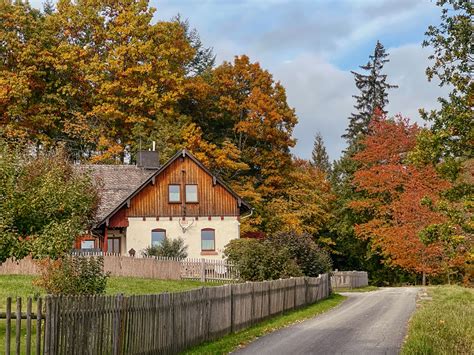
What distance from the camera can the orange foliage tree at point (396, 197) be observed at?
56.3m

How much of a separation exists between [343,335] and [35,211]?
875 cm

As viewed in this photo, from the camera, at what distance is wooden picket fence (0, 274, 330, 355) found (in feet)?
36.4

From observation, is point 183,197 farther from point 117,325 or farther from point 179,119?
point 117,325

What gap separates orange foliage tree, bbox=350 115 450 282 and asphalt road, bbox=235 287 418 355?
27070 millimetres

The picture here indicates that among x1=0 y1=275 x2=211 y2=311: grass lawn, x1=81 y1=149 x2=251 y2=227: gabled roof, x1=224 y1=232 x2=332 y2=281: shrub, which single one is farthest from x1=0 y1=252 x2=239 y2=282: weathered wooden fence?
x1=81 y1=149 x2=251 y2=227: gabled roof

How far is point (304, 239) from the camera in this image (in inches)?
1420

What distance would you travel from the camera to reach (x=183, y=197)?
49531mm

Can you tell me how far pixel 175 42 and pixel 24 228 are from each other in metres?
46.5

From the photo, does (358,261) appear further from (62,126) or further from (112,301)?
(112,301)

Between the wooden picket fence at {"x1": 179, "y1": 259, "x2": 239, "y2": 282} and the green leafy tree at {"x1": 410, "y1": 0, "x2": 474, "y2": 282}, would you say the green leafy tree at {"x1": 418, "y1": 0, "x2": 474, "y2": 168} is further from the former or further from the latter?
the wooden picket fence at {"x1": 179, "y1": 259, "x2": 239, "y2": 282}

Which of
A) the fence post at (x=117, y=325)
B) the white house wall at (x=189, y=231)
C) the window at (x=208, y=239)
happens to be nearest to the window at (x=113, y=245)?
the white house wall at (x=189, y=231)

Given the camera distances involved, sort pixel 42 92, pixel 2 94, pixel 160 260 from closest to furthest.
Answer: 1. pixel 160 260
2. pixel 2 94
3. pixel 42 92

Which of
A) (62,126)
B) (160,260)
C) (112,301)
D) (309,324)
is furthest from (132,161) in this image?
(112,301)

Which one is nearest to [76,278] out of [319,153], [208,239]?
[208,239]
